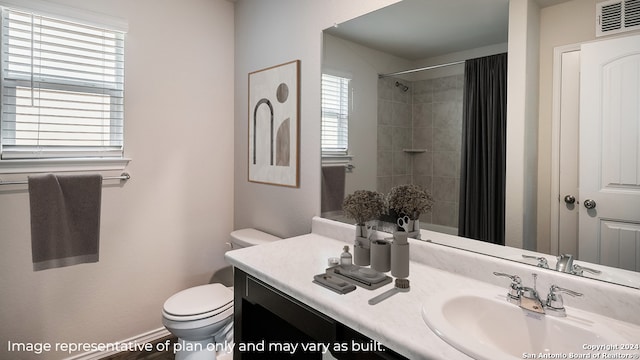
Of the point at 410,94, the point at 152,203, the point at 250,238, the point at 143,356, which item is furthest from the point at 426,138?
the point at 143,356

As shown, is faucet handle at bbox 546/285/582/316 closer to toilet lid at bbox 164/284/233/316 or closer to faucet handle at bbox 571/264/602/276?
faucet handle at bbox 571/264/602/276

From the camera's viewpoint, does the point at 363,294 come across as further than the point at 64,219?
No

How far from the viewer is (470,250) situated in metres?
1.23

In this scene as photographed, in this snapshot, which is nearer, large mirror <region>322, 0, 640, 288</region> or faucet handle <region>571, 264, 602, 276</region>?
faucet handle <region>571, 264, 602, 276</region>

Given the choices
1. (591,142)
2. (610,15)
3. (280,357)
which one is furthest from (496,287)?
(280,357)

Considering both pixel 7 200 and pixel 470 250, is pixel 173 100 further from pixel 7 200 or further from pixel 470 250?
pixel 470 250

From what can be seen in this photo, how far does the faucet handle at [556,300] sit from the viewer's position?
913 mm

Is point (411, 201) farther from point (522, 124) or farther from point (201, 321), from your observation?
point (201, 321)

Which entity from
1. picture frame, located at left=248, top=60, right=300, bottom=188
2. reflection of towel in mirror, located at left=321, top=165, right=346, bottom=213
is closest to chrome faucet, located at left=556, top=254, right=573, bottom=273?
reflection of towel in mirror, located at left=321, top=165, right=346, bottom=213

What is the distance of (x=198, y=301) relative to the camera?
1.81m

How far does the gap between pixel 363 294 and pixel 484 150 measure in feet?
2.26

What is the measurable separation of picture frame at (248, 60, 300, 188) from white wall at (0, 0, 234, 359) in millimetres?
325

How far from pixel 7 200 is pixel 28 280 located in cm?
45

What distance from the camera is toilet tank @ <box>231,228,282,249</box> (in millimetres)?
2057
